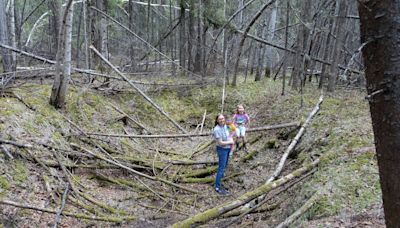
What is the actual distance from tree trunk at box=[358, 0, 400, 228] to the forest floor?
7.64ft

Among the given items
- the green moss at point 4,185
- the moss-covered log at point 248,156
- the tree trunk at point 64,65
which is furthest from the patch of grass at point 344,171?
the tree trunk at point 64,65

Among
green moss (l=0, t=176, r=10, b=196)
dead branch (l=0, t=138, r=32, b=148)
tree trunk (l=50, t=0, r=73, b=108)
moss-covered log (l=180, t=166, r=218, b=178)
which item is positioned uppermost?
tree trunk (l=50, t=0, r=73, b=108)

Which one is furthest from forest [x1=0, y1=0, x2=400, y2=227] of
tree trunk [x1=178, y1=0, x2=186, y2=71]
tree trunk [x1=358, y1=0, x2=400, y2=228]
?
tree trunk [x1=178, y1=0, x2=186, y2=71]

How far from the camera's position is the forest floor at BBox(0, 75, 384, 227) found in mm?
5762

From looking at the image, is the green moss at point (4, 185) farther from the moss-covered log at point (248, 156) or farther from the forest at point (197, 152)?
the moss-covered log at point (248, 156)

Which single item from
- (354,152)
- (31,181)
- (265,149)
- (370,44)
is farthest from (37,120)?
(370,44)

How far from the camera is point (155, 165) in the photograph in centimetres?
899

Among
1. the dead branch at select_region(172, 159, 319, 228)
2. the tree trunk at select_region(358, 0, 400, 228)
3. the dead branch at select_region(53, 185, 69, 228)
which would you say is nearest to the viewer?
the tree trunk at select_region(358, 0, 400, 228)

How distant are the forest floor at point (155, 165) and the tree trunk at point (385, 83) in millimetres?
2328

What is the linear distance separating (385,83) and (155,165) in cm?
714

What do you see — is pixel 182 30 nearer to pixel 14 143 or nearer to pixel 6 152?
pixel 14 143

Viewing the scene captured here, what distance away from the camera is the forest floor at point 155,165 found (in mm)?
5762

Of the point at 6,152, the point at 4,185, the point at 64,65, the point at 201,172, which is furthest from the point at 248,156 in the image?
the point at 4,185

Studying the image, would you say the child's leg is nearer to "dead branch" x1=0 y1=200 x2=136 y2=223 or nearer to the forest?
the forest
